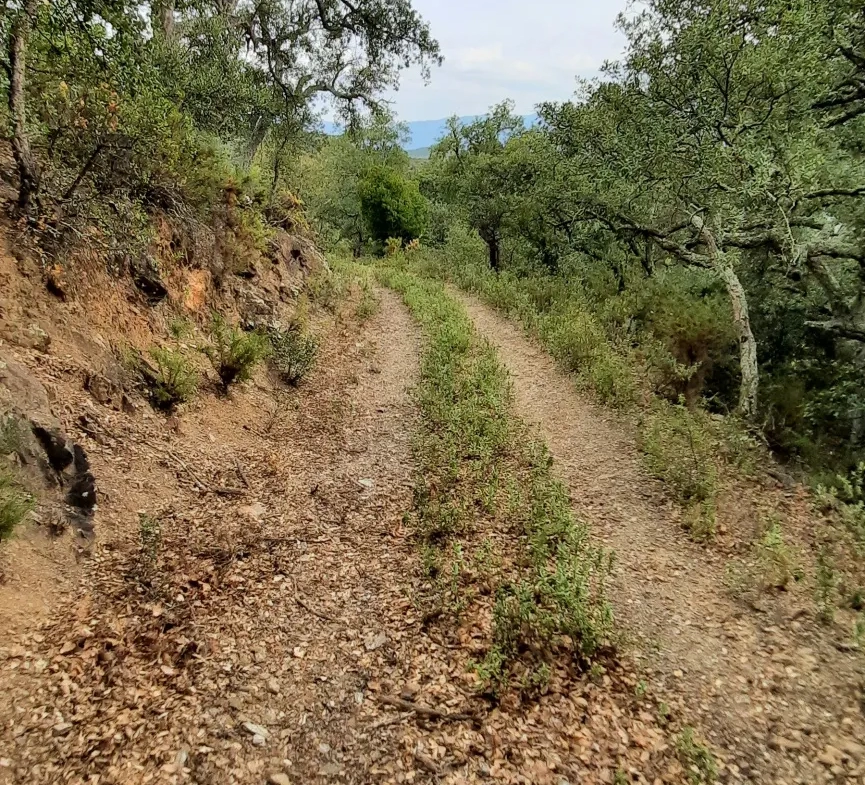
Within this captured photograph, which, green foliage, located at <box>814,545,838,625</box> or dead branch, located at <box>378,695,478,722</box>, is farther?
green foliage, located at <box>814,545,838,625</box>

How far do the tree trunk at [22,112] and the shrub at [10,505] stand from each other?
11.3 feet

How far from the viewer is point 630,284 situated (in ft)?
47.5

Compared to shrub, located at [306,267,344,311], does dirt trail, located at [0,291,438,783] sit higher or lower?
lower

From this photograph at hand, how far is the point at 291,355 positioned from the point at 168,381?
2.80 metres

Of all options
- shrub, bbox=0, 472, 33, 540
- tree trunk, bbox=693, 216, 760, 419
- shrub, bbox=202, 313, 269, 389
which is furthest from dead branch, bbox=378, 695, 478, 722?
tree trunk, bbox=693, 216, 760, 419

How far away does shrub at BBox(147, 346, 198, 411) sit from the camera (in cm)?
600

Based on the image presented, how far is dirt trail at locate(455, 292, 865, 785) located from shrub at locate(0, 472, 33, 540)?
4.59 metres

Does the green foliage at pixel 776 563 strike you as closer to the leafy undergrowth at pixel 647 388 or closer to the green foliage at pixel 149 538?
the leafy undergrowth at pixel 647 388

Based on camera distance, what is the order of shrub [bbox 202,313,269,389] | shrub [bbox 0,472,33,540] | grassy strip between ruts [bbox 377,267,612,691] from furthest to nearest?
shrub [bbox 202,313,269,389]
grassy strip between ruts [bbox 377,267,612,691]
shrub [bbox 0,472,33,540]

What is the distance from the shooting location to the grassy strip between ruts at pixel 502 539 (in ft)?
12.6

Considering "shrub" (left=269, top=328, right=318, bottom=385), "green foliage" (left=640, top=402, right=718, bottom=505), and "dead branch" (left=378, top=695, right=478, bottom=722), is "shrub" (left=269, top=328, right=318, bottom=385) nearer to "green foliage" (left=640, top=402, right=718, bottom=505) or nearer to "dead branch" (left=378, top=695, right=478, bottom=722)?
"green foliage" (left=640, top=402, right=718, bottom=505)

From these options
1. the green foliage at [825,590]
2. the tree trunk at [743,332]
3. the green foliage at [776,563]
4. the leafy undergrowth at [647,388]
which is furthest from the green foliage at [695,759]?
the tree trunk at [743,332]

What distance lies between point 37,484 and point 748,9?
10.4 m

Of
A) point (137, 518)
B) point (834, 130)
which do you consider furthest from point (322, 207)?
point (137, 518)
